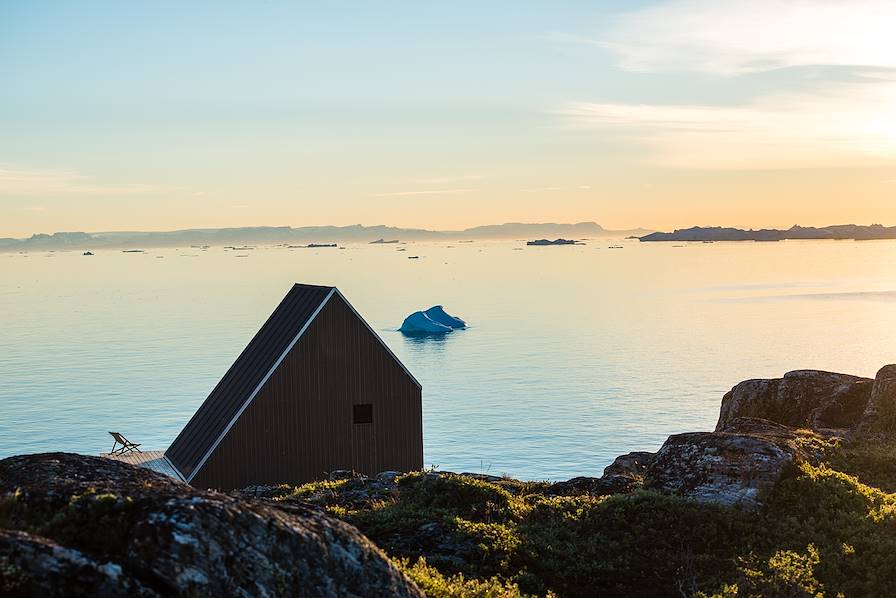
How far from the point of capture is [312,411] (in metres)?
36.0

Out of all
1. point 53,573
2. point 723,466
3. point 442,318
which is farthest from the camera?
point 442,318

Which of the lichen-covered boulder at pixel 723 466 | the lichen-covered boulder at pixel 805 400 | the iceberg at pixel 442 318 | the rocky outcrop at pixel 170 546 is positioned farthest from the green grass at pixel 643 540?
the iceberg at pixel 442 318

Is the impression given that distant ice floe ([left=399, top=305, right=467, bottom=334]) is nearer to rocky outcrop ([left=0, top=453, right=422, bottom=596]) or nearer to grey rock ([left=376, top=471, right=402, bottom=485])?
grey rock ([left=376, top=471, right=402, bottom=485])

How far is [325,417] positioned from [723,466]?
62.7ft

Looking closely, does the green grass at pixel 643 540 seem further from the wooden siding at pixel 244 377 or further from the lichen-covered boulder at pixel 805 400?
the wooden siding at pixel 244 377

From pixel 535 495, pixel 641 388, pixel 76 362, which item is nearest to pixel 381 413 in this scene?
pixel 535 495

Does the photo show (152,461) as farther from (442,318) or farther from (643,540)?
(442,318)

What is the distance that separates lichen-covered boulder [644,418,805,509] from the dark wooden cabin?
52.3 ft

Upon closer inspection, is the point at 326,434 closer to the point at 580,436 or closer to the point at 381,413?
the point at 381,413

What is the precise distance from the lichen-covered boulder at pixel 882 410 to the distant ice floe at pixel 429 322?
357 feet

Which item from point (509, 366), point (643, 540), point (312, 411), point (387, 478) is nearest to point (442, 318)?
point (509, 366)

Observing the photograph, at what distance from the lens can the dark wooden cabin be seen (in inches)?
1380

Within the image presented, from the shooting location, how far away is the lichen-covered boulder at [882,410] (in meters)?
27.0

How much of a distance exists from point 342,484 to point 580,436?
52.8 meters
